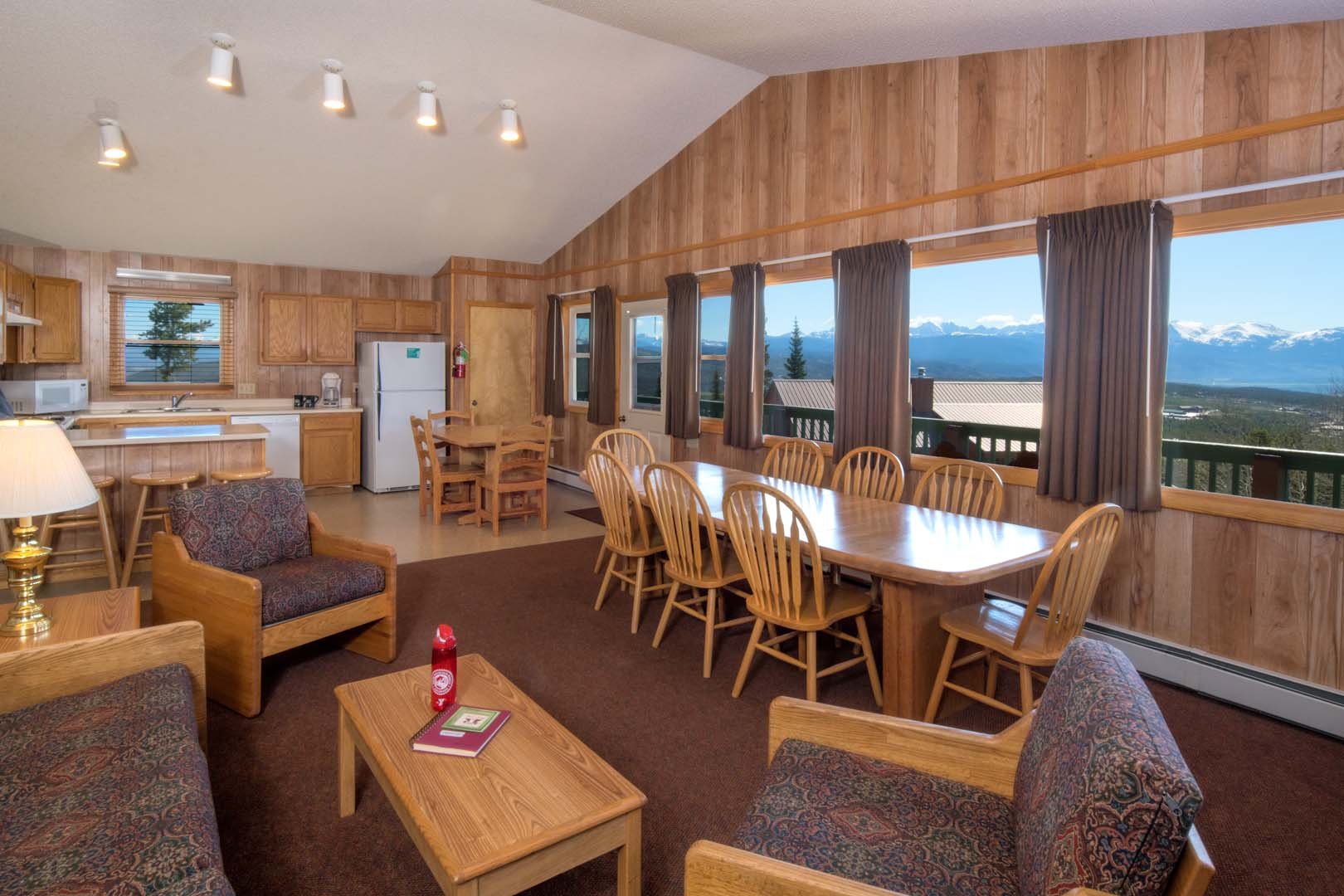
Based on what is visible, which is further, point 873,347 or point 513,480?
point 513,480

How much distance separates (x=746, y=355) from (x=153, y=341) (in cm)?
555

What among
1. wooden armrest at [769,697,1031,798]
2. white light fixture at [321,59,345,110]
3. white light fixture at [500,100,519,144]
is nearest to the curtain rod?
white light fixture at [500,100,519,144]

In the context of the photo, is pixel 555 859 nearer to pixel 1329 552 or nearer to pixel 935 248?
pixel 1329 552

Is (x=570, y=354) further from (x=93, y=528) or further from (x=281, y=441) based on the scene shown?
(x=93, y=528)

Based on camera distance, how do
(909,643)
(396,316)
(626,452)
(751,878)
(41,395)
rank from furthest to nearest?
(396,316) → (41,395) → (626,452) → (909,643) → (751,878)

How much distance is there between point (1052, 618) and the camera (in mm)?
2379

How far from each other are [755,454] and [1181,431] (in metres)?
2.72

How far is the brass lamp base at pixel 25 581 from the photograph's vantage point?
2.13 meters

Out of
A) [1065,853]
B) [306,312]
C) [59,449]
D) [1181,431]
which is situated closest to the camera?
[1065,853]

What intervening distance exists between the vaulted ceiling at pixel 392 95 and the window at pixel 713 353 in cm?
140

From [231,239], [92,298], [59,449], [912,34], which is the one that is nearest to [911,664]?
[59,449]

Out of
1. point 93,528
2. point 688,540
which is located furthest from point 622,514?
point 93,528

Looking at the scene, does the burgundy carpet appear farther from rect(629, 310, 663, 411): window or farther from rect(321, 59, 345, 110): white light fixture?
rect(629, 310, 663, 411): window

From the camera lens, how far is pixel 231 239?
6574 mm
